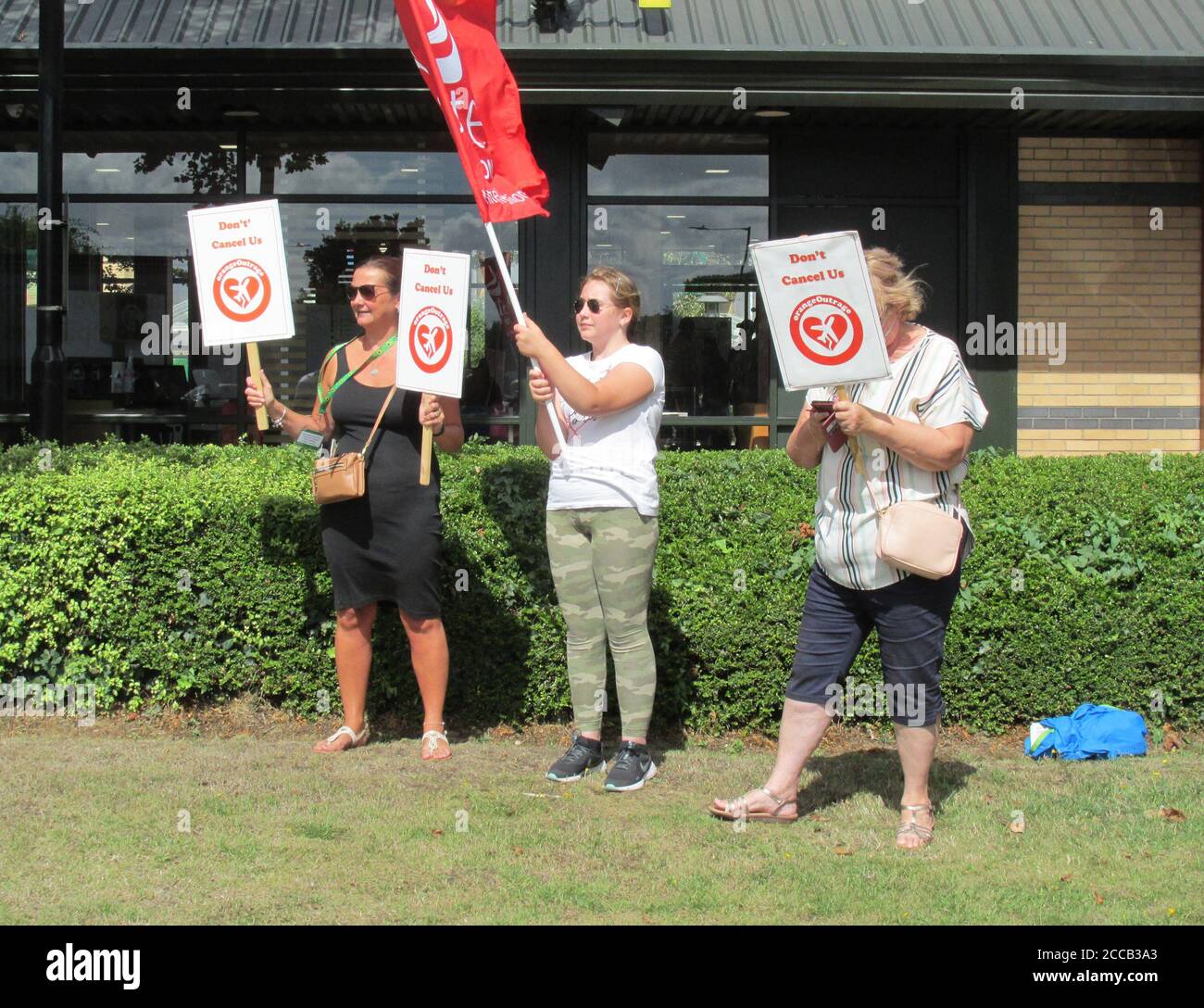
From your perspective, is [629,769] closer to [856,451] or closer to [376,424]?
[856,451]

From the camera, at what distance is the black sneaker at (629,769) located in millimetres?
5172

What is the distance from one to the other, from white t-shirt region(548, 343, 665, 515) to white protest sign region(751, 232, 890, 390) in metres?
0.70

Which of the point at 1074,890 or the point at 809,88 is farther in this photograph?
the point at 809,88

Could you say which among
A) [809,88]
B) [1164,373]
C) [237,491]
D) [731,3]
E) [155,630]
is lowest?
[155,630]

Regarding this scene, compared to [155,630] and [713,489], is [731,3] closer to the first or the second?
[713,489]

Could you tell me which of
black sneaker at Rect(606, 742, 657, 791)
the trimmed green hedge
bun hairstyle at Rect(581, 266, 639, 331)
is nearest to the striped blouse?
bun hairstyle at Rect(581, 266, 639, 331)

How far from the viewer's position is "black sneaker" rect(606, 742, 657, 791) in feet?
17.0

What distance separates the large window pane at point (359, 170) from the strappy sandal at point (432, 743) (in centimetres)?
546

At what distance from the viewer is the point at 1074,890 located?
414cm

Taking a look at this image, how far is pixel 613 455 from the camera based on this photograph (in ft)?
16.8

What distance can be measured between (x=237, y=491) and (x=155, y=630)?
738 mm

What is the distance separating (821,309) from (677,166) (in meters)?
5.94

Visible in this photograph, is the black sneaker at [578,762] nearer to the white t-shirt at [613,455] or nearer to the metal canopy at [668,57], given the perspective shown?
the white t-shirt at [613,455]

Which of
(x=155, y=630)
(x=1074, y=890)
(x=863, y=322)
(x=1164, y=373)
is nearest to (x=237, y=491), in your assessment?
(x=155, y=630)
